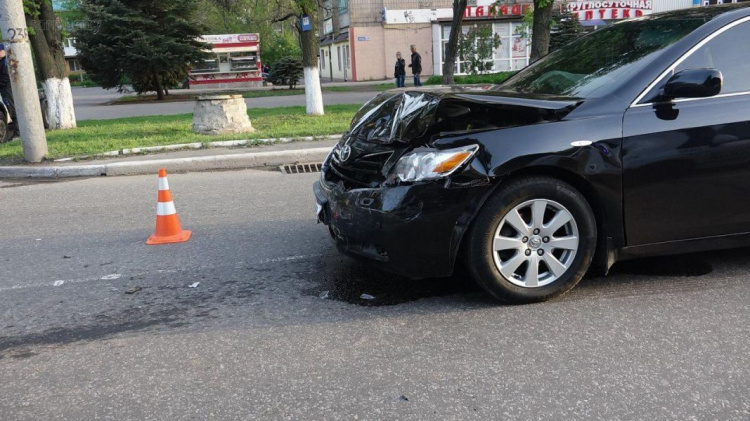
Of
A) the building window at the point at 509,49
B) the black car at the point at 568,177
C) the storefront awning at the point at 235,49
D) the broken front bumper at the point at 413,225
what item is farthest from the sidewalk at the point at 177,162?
the building window at the point at 509,49

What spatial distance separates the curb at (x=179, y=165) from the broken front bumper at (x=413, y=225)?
6.28m

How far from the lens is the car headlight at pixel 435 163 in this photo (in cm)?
361

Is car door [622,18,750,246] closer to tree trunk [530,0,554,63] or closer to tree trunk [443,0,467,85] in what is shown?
tree trunk [530,0,554,63]

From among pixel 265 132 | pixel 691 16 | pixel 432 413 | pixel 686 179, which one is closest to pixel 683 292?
pixel 686 179

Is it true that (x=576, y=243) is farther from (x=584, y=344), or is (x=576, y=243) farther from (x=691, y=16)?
(x=691, y=16)

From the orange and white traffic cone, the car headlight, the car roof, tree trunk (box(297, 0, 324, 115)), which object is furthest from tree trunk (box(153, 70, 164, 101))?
the car roof

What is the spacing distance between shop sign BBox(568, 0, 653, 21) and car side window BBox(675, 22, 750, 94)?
38154 millimetres

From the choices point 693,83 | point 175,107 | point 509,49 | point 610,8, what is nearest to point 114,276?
point 693,83

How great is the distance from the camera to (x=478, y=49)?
91.5ft

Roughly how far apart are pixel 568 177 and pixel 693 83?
891mm

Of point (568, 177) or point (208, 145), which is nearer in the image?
point (568, 177)

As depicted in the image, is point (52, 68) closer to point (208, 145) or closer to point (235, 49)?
point (208, 145)

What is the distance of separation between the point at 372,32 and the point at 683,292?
37.8 m

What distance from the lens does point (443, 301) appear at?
3979 mm
